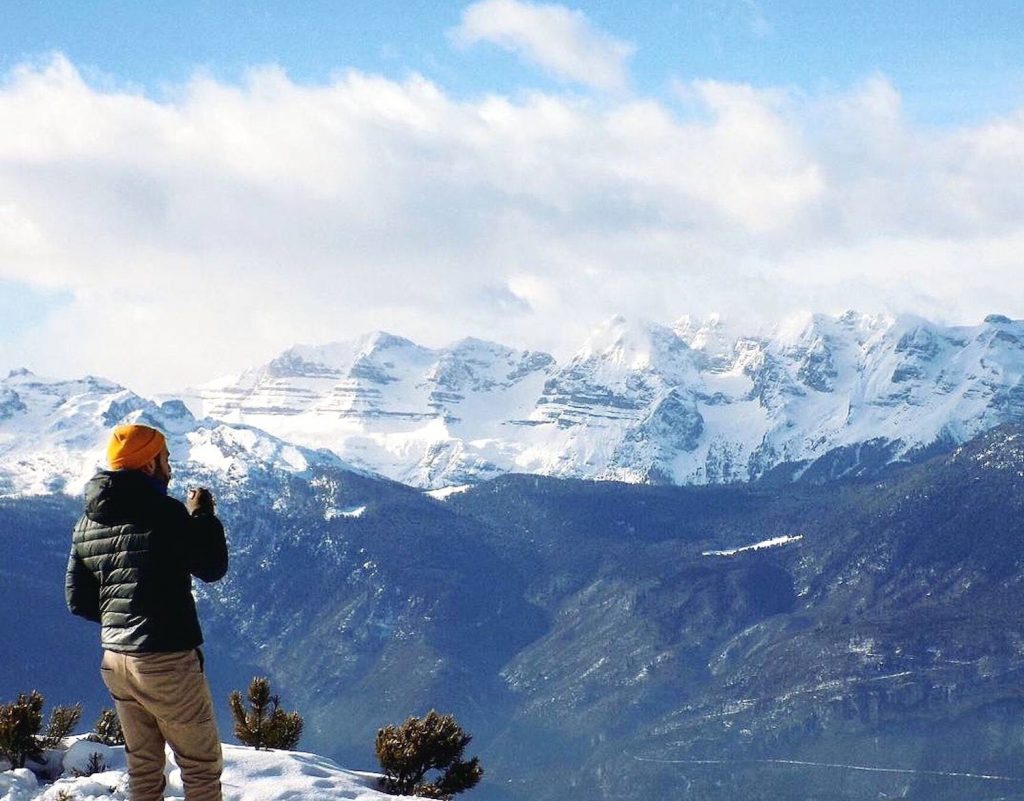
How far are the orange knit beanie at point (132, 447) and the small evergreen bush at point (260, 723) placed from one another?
14.3m

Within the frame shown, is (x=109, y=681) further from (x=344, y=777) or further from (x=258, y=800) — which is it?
(x=344, y=777)

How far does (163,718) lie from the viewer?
21.8 m

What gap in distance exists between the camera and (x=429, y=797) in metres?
33.8

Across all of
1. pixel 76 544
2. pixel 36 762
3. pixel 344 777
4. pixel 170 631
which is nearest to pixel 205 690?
pixel 170 631

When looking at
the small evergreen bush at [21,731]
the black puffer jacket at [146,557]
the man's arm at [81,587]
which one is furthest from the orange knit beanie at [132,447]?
the small evergreen bush at [21,731]

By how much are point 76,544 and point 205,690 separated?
284 centimetres

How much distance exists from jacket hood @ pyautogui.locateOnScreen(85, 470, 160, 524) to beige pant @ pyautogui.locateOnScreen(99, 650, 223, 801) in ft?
6.54

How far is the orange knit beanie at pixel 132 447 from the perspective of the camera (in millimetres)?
21438

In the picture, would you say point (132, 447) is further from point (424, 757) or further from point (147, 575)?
point (424, 757)

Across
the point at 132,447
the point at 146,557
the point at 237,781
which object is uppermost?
the point at 132,447

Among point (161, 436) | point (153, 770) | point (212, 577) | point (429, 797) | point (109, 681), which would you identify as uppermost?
point (161, 436)

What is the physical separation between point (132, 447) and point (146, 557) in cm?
162

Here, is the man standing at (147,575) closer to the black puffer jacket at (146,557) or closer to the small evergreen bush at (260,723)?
the black puffer jacket at (146,557)

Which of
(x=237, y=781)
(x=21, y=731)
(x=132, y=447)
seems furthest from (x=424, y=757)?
(x=132, y=447)
